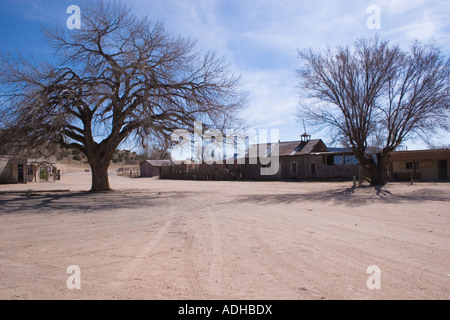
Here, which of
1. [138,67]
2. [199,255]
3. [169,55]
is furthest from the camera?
[169,55]

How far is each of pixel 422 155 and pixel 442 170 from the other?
113 inches

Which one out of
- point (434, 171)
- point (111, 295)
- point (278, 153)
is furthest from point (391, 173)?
point (111, 295)

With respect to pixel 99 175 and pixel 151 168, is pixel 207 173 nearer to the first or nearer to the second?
pixel 151 168

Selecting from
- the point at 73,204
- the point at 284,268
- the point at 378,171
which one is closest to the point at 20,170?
the point at 73,204

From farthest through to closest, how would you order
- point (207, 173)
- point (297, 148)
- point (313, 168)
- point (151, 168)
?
1. point (151, 168)
2. point (207, 173)
3. point (297, 148)
4. point (313, 168)

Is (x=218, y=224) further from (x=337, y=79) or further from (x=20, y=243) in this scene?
(x=337, y=79)

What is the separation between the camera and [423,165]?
3484 centimetres

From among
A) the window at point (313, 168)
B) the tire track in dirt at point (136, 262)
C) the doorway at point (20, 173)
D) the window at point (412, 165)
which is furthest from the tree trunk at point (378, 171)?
the doorway at point (20, 173)

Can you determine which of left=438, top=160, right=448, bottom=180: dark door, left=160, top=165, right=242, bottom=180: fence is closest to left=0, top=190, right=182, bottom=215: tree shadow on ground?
left=160, top=165, right=242, bottom=180: fence

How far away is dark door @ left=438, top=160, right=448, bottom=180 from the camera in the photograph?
33938 millimetres

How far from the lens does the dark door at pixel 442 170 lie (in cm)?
3394

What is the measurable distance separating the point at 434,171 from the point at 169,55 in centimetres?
2903

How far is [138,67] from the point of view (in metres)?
18.5

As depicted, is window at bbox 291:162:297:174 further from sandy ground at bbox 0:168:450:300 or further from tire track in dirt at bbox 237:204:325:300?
tire track in dirt at bbox 237:204:325:300
